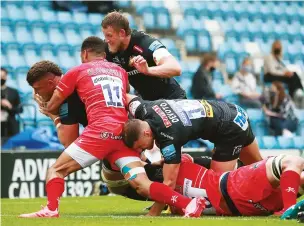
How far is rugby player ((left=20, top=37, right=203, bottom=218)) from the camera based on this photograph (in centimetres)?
809

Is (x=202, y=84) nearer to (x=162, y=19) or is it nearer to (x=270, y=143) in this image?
(x=270, y=143)

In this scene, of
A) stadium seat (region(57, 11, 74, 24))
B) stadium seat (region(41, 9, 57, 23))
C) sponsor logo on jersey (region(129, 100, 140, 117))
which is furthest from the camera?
stadium seat (region(57, 11, 74, 24))

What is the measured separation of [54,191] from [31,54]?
863 cm

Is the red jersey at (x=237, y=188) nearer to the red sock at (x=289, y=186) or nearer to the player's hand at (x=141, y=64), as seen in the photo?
the red sock at (x=289, y=186)

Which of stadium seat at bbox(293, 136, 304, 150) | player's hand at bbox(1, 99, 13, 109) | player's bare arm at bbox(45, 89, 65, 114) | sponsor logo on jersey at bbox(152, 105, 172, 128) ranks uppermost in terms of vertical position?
player's bare arm at bbox(45, 89, 65, 114)

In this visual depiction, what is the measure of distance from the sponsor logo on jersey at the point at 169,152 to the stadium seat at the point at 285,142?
341 inches

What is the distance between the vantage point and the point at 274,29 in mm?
20969

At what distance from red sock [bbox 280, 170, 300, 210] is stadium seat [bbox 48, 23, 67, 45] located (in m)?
10.1

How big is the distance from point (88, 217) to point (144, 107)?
1.13 metres

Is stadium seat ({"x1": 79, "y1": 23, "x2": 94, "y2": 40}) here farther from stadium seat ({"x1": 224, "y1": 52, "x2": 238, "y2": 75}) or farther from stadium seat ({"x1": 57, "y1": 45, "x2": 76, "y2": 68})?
stadium seat ({"x1": 224, "y1": 52, "x2": 238, "y2": 75})

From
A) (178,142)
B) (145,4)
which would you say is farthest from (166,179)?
(145,4)

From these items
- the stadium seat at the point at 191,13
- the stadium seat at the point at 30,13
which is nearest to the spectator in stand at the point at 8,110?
the stadium seat at the point at 30,13

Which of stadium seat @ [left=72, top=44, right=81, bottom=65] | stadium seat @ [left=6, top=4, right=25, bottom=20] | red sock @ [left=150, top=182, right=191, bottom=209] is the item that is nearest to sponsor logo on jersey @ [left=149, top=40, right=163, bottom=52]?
red sock @ [left=150, top=182, right=191, bottom=209]

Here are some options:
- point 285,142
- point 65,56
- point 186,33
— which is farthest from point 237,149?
point 186,33
